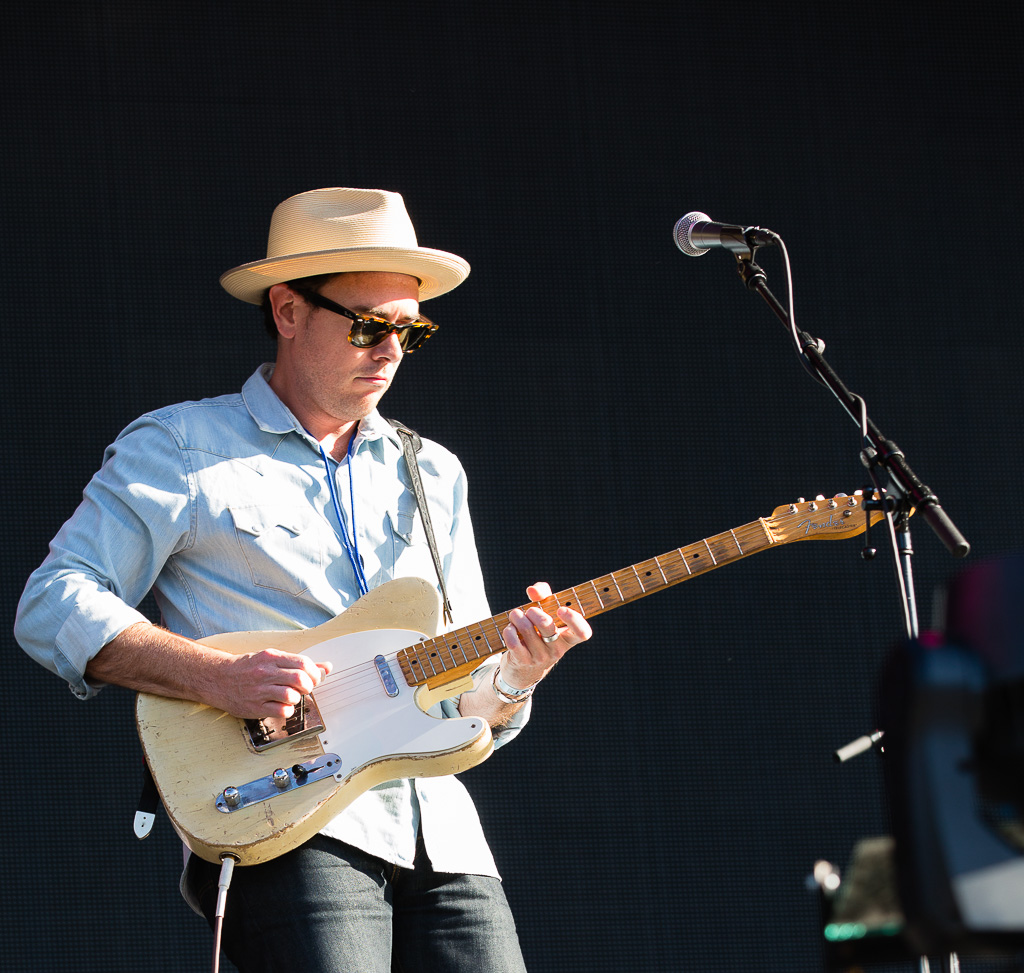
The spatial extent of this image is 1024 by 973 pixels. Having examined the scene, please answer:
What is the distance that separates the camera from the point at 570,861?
391 centimetres

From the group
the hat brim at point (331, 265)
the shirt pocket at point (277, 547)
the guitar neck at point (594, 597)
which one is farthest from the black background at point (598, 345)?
the shirt pocket at point (277, 547)

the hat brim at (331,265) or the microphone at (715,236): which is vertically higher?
the hat brim at (331,265)

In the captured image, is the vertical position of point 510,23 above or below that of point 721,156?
above

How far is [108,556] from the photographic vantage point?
7.86ft

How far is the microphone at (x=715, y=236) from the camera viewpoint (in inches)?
96.3

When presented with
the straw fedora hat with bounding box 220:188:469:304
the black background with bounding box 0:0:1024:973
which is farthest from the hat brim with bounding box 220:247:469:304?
the black background with bounding box 0:0:1024:973

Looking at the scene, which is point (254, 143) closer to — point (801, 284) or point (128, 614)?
point (801, 284)

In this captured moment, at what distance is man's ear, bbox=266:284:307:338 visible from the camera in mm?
2682

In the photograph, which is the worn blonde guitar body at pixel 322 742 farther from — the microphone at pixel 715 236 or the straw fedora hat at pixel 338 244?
the microphone at pixel 715 236

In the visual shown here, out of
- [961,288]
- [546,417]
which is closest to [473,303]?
[546,417]

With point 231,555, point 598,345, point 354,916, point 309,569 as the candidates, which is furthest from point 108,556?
point 598,345

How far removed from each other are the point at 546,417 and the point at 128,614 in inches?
77.9

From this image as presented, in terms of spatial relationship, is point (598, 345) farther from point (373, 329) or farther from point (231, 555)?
point (231, 555)

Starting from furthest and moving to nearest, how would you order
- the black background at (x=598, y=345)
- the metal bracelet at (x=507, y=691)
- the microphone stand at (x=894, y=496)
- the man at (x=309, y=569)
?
the black background at (x=598, y=345) → the metal bracelet at (x=507, y=691) → the man at (x=309, y=569) → the microphone stand at (x=894, y=496)
